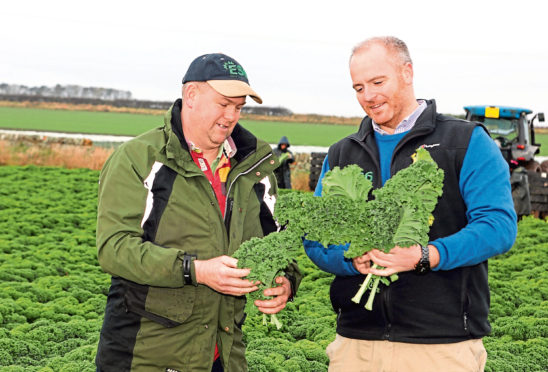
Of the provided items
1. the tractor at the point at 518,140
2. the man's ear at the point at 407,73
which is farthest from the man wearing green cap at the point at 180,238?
the tractor at the point at 518,140

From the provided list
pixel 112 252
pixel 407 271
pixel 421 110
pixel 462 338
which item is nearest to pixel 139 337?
pixel 112 252

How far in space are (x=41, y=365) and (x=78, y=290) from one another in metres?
2.09

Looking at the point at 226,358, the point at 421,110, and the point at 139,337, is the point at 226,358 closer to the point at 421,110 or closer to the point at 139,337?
the point at 139,337

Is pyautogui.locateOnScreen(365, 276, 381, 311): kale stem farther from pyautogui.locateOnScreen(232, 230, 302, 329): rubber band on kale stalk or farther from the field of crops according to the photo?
the field of crops

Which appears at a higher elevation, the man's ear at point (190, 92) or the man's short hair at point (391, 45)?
the man's short hair at point (391, 45)

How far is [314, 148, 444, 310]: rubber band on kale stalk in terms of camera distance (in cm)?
274

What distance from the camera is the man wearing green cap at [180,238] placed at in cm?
287

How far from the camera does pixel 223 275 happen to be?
9.30 feet

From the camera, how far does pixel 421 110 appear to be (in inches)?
126

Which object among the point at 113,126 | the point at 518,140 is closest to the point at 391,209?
the point at 518,140

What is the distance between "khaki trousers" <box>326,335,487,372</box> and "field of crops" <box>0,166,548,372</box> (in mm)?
2118

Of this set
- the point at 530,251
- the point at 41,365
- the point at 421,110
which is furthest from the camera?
the point at 530,251

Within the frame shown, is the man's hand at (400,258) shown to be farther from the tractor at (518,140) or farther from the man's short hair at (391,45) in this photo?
the tractor at (518,140)

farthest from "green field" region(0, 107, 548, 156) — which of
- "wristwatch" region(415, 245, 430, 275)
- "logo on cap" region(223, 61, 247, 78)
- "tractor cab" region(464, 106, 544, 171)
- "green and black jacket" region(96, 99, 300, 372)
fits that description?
"wristwatch" region(415, 245, 430, 275)
